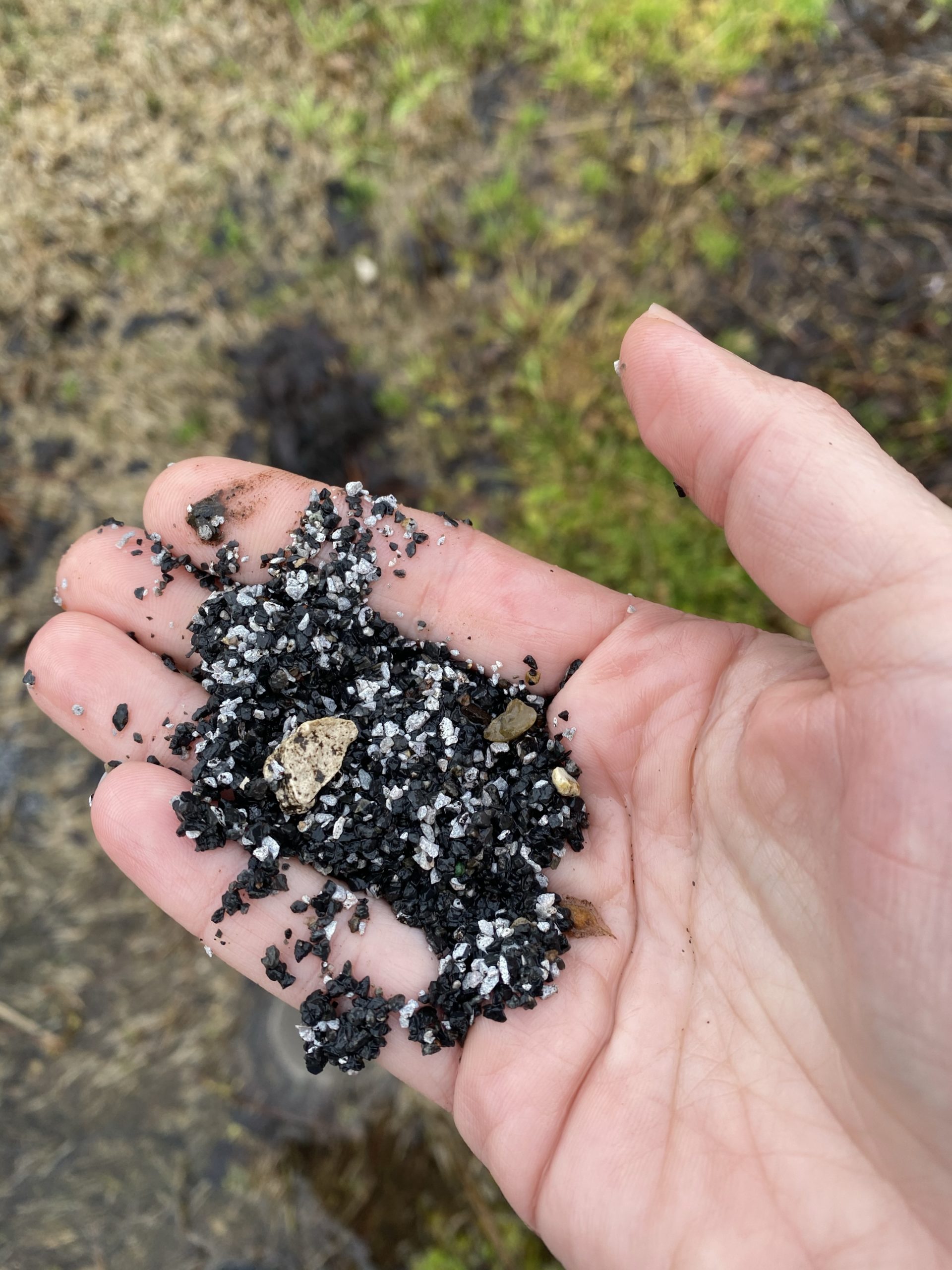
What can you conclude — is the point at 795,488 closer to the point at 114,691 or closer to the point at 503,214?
the point at 114,691

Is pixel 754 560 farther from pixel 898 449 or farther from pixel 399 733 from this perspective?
pixel 898 449

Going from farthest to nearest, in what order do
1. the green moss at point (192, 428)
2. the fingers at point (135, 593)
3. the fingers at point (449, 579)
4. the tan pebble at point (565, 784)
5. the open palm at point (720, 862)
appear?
the green moss at point (192, 428), the fingers at point (135, 593), the fingers at point (449, 579), the tan pebble at point (565, 784), the open palm at point (720, 862)

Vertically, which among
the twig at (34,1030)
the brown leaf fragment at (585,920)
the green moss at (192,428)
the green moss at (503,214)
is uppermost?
the green moss at (503,214)

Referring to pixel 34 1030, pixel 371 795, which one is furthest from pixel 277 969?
pixel 34 1030

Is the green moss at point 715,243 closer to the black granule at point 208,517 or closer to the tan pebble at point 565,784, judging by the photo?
the black granule at point 208,517

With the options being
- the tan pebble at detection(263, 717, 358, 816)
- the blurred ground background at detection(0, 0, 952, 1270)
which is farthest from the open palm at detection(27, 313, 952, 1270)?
the blurred ground background at detection(0, 0, 952, 1270)

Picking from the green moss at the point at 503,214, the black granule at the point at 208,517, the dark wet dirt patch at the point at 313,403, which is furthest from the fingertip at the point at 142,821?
the green moss at the point at 503,214
